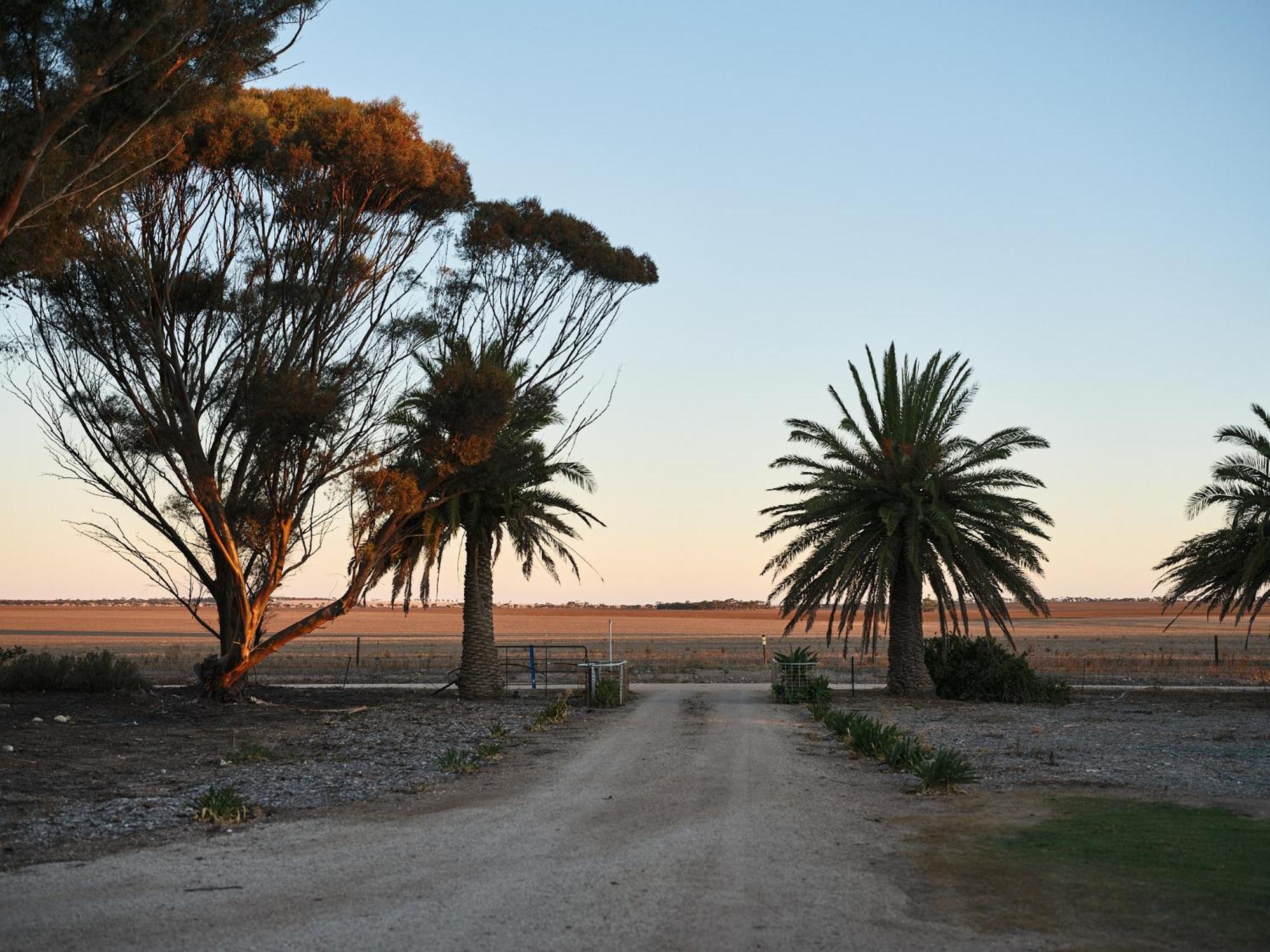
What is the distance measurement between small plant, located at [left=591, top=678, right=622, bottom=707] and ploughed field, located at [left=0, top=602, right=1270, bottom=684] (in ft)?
20.6

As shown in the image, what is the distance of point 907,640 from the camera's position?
2816 cm

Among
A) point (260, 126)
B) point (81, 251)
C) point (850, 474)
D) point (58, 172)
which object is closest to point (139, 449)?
point (81, 251)

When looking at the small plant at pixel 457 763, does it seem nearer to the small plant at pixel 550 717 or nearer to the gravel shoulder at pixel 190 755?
the gravel shoulder at pixel 190 755

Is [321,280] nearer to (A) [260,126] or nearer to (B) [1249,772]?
(A) [260,126]

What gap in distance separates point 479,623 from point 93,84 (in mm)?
16935

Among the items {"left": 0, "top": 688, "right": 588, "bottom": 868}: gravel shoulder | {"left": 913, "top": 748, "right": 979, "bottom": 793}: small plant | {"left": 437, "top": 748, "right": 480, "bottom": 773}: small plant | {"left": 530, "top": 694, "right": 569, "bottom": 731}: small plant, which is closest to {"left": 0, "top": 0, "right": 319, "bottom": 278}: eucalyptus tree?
{"left": 0, "top": 688, "right": 588, "bottom": 868}: gravel shoulder

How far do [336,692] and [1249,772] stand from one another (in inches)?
864

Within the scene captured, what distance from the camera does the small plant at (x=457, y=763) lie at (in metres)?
15.7

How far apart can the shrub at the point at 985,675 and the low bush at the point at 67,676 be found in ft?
65.9

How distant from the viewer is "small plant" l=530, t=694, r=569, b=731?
72.4ft

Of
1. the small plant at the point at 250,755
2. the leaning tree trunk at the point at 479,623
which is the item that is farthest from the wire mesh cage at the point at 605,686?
the small plant at the point at 250,755

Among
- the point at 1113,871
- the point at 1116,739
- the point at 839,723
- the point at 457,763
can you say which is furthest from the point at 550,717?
the point at 1113,871

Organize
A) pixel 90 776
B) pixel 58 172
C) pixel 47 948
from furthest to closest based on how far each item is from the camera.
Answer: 1. pixel 58 172
2. pixel 90 776
3. pixel 47 948

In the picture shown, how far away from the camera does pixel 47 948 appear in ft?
22.5
